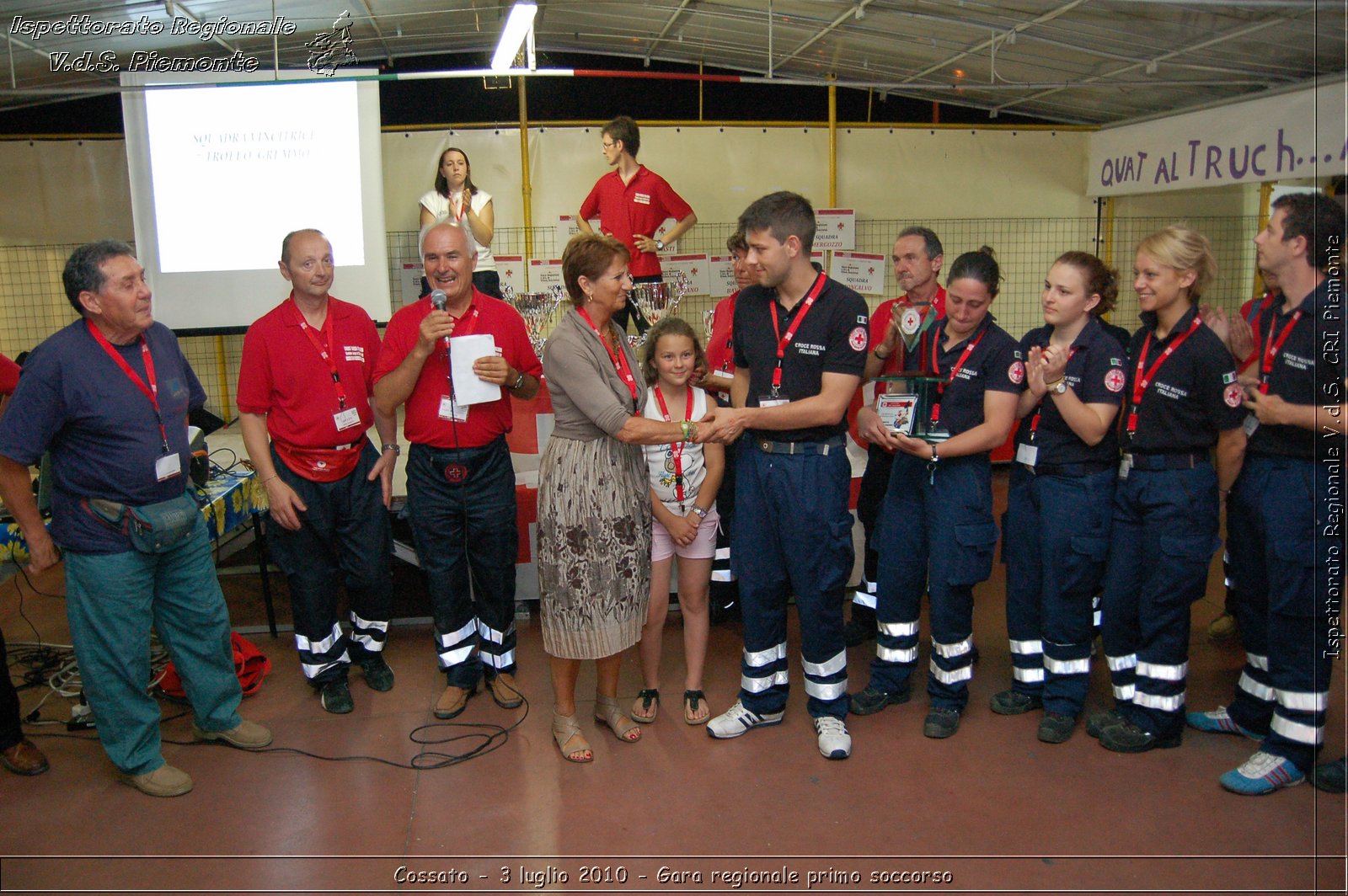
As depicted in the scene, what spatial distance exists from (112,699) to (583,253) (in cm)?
208

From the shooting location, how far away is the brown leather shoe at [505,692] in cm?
364

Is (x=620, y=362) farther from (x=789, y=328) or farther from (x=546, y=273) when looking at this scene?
(x=546, y=273)

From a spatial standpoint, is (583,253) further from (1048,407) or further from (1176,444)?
(1176,444)

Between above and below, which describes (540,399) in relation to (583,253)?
below

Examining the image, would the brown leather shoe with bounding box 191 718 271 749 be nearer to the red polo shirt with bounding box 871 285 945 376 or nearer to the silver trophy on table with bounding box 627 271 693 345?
the red polo shirt with bounding box 871 285 945 376

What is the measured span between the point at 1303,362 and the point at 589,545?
2.23 metres

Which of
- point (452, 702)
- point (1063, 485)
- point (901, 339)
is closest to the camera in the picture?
point (1063, 485)

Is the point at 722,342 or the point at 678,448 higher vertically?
the point at 722,342

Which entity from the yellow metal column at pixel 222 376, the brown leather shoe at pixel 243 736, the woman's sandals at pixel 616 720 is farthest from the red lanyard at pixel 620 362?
the yellow metal column at pixel 222 376

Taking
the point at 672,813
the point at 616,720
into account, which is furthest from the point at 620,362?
the point at 672,813

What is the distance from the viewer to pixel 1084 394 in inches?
123

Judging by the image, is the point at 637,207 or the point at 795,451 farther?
the point at 637,207

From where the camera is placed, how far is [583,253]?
2951 millimetres

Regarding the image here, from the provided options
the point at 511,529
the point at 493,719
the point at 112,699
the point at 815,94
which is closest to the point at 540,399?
the point at 511,529
